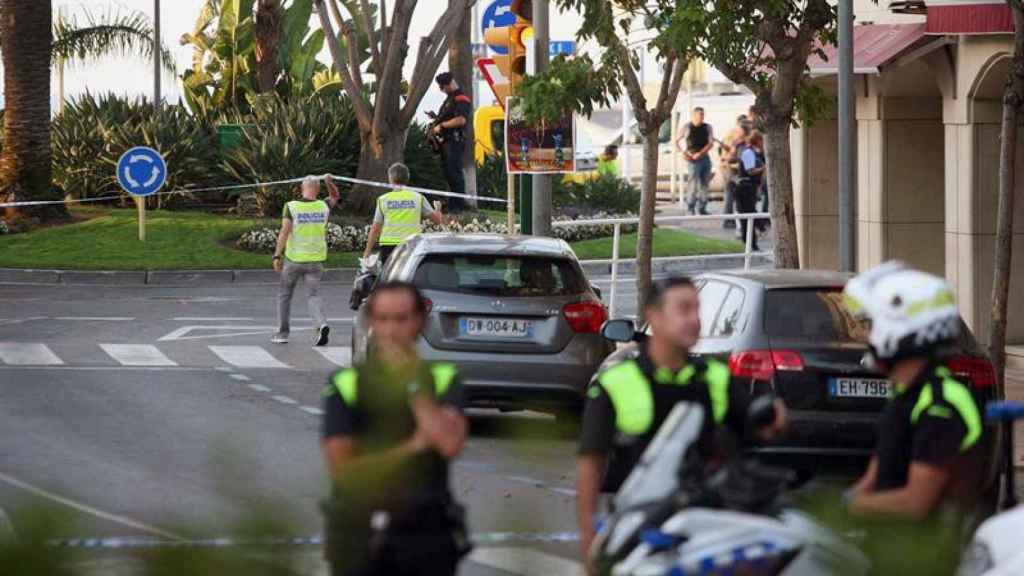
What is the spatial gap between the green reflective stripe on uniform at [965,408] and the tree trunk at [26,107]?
2783 cm

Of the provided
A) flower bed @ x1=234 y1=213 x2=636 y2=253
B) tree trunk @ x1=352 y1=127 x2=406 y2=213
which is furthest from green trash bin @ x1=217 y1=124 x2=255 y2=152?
flower bed @ x1=234 y1=213 x2=636 y2=253

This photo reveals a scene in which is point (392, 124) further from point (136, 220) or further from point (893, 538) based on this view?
point (893, 538)

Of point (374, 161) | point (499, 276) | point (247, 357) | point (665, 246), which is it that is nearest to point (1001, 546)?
point (499, 276)

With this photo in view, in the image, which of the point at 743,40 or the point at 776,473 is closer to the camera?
the point at 776,473

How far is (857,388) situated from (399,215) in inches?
414

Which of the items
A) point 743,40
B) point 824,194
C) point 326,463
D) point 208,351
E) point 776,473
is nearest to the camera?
point 326,463

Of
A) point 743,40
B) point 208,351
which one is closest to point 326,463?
point 743,40

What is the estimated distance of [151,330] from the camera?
2148 centimetres

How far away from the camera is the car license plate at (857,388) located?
10641mm

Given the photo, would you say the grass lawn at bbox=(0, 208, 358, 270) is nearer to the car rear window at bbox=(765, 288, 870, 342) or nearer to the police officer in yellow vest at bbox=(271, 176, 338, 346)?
the police officer in yellow vest at bbox=(271, 176, 338, 346)

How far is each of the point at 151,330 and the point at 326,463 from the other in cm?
1831

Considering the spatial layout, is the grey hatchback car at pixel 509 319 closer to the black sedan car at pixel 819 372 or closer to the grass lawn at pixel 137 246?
the black sedan car at pixel 819 372

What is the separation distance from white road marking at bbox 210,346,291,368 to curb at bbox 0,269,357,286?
7.83 m

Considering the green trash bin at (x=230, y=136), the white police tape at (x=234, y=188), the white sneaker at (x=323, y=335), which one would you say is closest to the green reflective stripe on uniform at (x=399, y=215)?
the white sneaker at (x=323, y=335)
